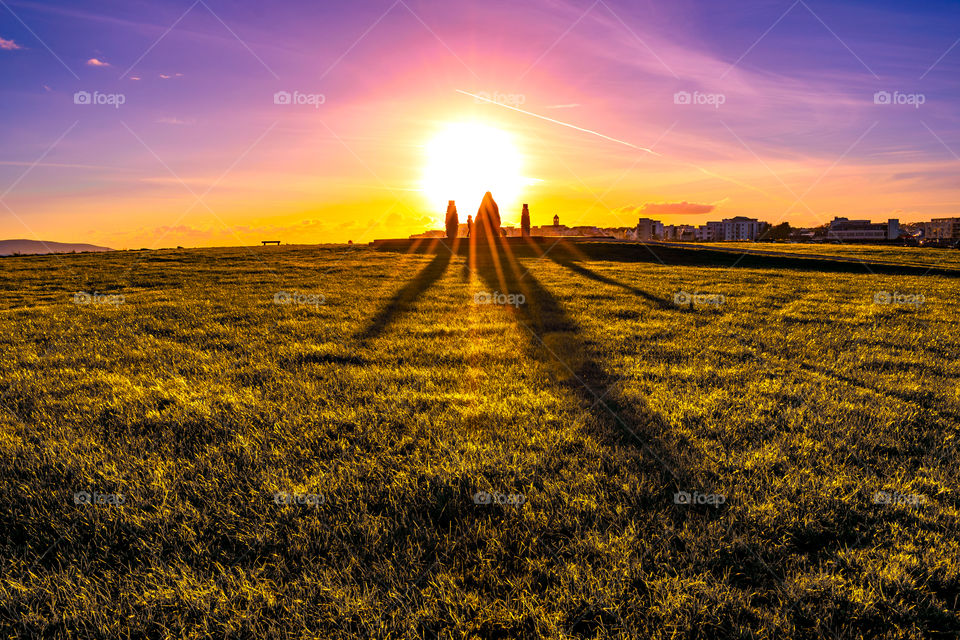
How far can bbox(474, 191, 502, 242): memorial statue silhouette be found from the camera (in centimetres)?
4480

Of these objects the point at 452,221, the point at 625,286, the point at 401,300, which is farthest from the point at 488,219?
the point at 401,300

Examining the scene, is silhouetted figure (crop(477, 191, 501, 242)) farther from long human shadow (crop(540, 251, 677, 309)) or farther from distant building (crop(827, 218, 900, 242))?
distant building (crop(827, 218, 900, 242))

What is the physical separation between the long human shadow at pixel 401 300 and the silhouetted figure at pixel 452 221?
21.5m

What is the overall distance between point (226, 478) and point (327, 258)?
1135 inches

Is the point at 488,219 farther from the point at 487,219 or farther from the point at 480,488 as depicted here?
the point at 480,488

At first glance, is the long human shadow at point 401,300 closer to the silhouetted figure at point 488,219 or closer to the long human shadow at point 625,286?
the long human shadow at point 625,286

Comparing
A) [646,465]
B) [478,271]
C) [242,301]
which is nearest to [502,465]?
[646,465]

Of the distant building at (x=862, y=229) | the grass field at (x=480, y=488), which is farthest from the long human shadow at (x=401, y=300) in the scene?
the distant building at (x=862, y=229)

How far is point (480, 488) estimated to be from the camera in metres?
3.63

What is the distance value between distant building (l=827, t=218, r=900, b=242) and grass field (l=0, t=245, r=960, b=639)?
202209 millimetres

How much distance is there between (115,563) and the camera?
9.56 feet

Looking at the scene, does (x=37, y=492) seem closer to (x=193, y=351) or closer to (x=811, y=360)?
(x=193, y=351)

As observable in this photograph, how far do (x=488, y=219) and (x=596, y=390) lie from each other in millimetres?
40626

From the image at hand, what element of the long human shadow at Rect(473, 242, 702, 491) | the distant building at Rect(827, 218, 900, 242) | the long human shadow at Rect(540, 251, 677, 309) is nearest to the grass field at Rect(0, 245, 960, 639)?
the long human shadow at Rect(473, 242, 702, 491)
